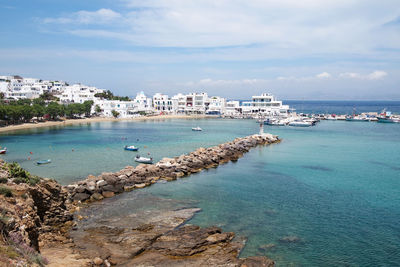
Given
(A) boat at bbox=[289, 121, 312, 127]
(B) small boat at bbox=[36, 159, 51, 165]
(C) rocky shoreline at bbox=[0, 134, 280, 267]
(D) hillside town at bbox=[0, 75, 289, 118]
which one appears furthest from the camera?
Result: (D) hillside town at bbox=[0, 75, 289, 118]

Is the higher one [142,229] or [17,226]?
[17,226]

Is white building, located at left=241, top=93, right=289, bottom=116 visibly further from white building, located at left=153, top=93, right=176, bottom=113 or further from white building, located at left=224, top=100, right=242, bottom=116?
white building, located at left=153, top=93, right=176, bottom=113

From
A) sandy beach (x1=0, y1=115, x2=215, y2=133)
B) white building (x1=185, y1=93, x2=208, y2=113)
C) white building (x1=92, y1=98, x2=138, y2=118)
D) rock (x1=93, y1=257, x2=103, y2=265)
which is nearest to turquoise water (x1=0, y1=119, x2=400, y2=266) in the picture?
rock (x1=93, y1=257, x2=103, y2=265)

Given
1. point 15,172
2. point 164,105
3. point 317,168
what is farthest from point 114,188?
point 164,105

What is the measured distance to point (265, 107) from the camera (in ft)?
399

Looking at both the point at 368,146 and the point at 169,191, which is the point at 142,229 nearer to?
the point at 169,191

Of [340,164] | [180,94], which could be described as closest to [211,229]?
[340,164]

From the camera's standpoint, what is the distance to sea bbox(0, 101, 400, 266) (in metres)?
15.8

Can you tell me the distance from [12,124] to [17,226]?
6797 cm

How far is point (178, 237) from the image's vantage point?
51.3 feet

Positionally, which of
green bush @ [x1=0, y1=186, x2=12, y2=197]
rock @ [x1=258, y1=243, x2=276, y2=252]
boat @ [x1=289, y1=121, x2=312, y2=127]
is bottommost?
rock @ [x1=258, y1=243, x2=276, y2=252]

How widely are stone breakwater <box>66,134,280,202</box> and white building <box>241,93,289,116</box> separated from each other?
76737 mm

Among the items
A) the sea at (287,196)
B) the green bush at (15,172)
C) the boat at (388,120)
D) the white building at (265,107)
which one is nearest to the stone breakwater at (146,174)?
the sea at (287,196)

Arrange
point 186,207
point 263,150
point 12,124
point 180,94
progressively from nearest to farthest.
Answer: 1. point 186,207
2. point 263,150
3. point 12,124
4. point 180,94
